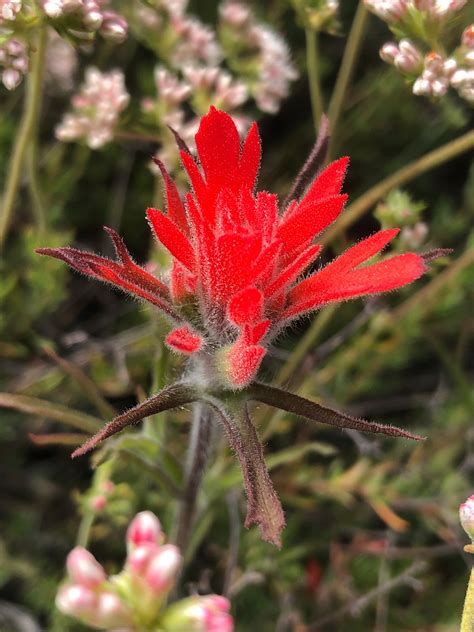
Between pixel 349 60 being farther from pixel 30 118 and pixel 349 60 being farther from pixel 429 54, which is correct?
pixel 30 118

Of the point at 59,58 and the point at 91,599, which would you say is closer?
the point at 91,599

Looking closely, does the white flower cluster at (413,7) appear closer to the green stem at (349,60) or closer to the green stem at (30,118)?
the green stem at (349,60)

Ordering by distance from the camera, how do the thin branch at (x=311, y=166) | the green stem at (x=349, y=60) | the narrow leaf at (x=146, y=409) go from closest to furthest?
the narrow leaf at (x=146, y=409) < the thin branch at (x=311, y=166) < the green stem at (x=349, y=60)

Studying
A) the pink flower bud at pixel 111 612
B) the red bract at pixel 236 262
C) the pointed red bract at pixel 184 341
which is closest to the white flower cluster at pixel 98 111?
the red bract at pixel 236 262

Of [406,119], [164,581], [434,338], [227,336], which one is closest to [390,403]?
[434,338]

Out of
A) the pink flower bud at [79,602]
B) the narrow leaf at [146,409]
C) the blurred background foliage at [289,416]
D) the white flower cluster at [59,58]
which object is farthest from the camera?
the white flower cluster at [59,58]

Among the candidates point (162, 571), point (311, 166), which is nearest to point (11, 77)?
point (311, 166)
